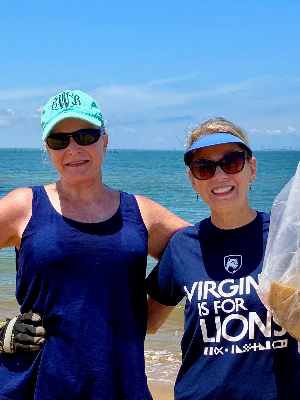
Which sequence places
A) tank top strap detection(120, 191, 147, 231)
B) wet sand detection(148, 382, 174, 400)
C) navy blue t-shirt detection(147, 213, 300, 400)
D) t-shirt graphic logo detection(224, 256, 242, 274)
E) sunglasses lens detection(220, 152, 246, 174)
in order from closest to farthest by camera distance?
→ navy blue t-shirt detection(147, 213, 300, 400) → t-shirt graphic logo detection(224, 256, 242, 274) → sunglasses lens detection(220, 152, 246, 174) → tank top strap detection(120, 191, 147, 231) → wet sand detection(148, 382, 174, 400)

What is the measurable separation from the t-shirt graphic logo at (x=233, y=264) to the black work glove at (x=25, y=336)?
891mm

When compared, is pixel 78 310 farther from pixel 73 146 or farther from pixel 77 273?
pixel 73 146

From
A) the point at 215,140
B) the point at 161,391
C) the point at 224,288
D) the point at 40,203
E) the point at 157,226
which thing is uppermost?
the point at 215,140

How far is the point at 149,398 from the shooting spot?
8.36ft

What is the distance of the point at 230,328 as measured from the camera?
86.7 inches

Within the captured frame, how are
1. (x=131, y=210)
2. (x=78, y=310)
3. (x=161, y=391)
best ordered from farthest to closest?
(x=161, y=391), (x=131, y=210), (x=78, y=310)

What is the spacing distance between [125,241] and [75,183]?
39 cm

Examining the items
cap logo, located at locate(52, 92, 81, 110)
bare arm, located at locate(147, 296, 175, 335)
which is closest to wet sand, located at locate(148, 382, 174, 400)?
bare arm, located at locate(147, 296, 175, 335)

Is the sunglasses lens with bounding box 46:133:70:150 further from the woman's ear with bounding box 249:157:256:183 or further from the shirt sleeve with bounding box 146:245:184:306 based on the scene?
the woman's ear with bounding box 249:157:256:183

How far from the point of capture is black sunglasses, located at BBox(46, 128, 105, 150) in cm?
256

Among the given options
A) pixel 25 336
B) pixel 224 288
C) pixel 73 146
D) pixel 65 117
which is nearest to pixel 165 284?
pixel 224 288

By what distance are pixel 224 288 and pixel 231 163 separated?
1.84 feet

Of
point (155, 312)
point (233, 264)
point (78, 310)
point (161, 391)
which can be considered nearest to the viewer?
point (233, 264)

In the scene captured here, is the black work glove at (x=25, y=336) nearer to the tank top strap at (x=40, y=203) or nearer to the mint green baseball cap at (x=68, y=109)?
the tank top strap at (x=40, y=203)
